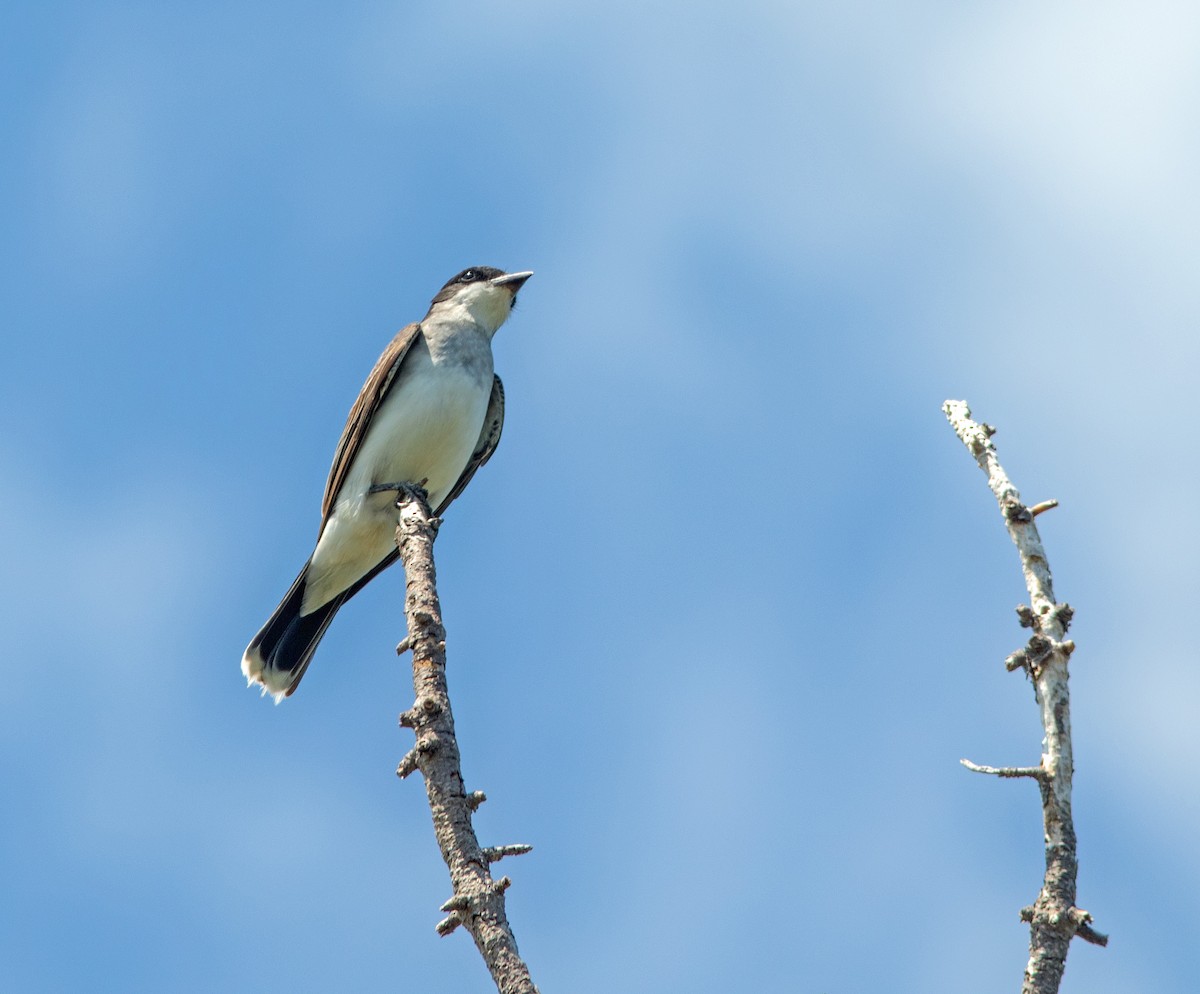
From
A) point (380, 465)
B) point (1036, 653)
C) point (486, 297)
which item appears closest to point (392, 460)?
point (380, 465)

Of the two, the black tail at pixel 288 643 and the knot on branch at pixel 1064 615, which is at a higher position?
the black tail at pixel 288 643

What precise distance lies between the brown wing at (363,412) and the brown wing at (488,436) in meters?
0.93

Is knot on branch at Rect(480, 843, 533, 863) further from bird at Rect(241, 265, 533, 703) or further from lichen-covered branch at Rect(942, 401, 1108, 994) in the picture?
bird at Rect(241, 265, 533, 703)

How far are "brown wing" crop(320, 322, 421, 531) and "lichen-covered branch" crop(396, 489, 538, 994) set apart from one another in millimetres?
5082

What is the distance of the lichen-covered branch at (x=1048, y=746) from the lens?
3.65 meters

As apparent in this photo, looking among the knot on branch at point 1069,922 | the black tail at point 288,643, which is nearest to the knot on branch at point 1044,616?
the knot on branch at point 1069,922

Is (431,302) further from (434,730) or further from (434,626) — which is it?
(434,730)

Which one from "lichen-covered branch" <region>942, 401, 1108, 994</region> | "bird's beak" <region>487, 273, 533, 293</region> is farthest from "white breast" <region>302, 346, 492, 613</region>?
Result: "lichen-covered branch" <region>942, 401, 1108, 994</region>

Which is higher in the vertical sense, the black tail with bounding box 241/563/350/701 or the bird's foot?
the bird's foot

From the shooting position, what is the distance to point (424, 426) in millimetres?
9938

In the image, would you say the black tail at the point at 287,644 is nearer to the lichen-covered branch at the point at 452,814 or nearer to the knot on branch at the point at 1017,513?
the lichen-covered branch at the point at 452,814

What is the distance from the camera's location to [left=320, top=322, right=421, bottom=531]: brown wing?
10.3 m

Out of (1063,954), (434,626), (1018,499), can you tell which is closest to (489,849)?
(434,626)

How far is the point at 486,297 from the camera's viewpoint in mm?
11391
